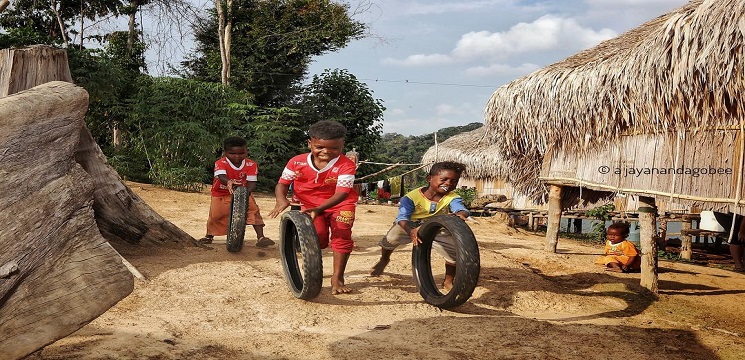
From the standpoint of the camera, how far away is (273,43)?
2544 cm

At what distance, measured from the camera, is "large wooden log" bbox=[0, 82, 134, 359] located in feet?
6.77

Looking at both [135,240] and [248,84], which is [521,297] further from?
[248,84]

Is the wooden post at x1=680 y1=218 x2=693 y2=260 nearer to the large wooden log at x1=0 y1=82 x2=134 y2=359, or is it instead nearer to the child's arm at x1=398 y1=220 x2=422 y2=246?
the child's arm at x1=398 y1=220 x2=422 y2=246

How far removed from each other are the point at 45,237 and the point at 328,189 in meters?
3.58

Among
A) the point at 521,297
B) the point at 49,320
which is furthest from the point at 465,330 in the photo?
the point at 49,320

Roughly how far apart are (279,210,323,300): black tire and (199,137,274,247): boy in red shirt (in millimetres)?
2282

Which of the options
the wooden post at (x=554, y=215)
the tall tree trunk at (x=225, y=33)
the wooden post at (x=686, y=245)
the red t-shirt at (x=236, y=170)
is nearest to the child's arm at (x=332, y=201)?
the red t-shirt at (x=236, y=170)

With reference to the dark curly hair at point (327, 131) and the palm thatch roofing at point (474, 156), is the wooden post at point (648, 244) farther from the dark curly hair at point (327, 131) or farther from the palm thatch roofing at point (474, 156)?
the palm thatch roofing at point (474, 156)

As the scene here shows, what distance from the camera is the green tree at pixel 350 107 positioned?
24.3 m

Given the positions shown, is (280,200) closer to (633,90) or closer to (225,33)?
(633,90)

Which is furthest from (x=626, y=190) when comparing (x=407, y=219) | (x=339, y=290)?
(x=339, y=290)

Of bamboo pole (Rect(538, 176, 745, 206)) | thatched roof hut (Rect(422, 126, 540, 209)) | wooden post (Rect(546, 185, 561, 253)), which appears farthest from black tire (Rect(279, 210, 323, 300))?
thatched roof hut (Rect(422, 126, 540, 209))

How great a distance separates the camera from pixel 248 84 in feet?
80.1

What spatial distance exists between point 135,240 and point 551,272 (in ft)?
16.0
